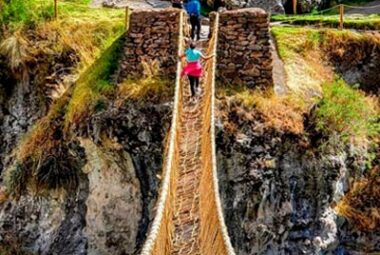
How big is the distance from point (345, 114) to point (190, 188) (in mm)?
5028

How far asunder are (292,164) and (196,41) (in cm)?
404

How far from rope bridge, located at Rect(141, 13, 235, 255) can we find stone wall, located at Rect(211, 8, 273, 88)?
3.01ft

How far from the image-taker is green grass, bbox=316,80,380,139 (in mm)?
17688

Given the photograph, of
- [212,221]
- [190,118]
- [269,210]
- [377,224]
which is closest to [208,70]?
[190,118]

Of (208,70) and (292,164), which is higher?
(208,70)

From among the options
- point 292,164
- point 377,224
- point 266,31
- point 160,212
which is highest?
point 266,31

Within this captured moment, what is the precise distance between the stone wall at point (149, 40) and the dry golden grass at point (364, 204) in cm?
468

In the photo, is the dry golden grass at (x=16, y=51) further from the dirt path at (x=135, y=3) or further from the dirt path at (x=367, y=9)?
the dirt path at (x=367, y=9)

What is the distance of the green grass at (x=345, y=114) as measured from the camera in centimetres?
1769

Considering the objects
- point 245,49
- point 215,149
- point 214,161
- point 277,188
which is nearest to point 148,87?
point 245,49

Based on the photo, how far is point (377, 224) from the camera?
17797 mm

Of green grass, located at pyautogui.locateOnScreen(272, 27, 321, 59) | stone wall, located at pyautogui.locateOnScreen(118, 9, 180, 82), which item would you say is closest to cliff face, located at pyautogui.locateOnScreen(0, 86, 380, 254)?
stone wall, located at pyautogui.locateOnScreen(118, 9, 180, 82)

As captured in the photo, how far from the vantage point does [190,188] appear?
14117mm

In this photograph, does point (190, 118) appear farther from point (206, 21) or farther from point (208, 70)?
point (206, 21)
